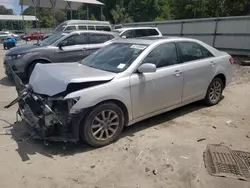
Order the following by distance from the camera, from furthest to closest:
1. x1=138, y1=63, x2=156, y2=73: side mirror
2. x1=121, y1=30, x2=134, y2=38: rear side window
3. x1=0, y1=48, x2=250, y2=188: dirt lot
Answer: x1=121, y1=30, x2=134, y2=38: rear side window < x1=138, y1=63, x2=156, y2=73: side mirror < x1=0, y1=48, x2=250, y2=188: dirt lot

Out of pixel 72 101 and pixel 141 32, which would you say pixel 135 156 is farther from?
pixel 141 32

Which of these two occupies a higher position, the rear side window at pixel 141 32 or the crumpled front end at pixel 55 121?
the rear side window at pixel 141 32

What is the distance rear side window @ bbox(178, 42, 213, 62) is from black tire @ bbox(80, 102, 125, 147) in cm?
182

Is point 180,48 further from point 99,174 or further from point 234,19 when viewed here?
point 234,19

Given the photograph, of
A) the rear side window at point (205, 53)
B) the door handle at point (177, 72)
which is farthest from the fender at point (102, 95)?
the rear side window at point (205, 53)

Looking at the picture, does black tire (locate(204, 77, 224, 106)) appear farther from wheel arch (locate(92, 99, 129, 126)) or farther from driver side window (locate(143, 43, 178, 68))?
wheel arch (locate(92, 99, 129, 126))

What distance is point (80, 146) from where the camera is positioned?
3.79 m

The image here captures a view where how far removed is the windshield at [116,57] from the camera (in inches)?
161

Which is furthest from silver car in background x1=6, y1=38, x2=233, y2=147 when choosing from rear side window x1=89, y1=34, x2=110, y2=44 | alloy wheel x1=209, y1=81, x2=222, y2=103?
rear side window x1=89, y1=34, x2=110, y2=44

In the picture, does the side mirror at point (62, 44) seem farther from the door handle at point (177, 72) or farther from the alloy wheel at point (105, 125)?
the alloy wheel at point (105, 125)

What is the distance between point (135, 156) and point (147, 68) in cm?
137

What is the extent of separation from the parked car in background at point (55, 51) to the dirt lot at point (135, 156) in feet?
9.53

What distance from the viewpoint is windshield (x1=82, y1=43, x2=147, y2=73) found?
13.4 feet

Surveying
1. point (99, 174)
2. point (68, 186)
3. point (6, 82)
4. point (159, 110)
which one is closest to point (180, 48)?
point (159, 110)
